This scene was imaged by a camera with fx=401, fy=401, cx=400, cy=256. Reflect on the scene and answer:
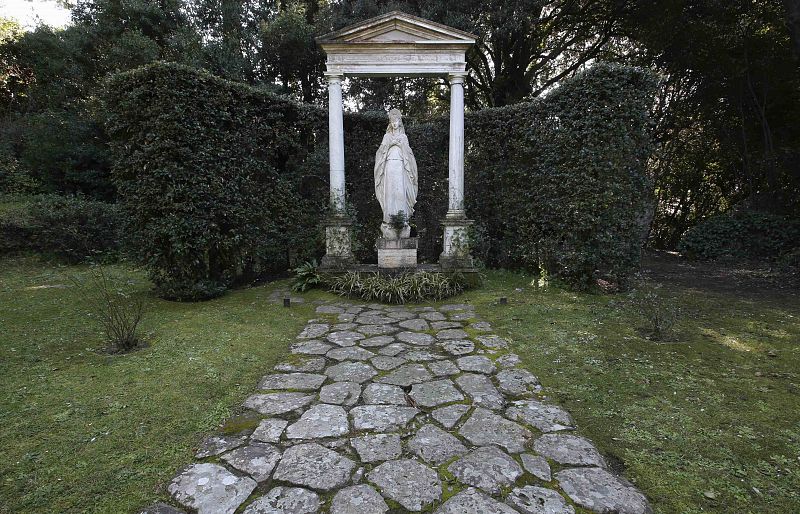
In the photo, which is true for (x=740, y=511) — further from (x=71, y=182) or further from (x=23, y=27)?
(x=23, y=27)

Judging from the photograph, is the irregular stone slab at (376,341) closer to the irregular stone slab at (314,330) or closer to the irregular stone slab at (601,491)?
the irregular stone slab at (314,330)

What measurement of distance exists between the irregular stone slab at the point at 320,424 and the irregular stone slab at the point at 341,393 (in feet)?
0.29

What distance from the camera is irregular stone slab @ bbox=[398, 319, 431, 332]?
4.73 m

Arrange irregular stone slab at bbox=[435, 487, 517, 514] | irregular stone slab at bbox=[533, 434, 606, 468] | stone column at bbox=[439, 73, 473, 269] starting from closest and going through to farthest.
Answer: irregular stone slab at bbox=[435, 487, 517, 514] < irregular stone slab at bbox=[533, 434, 606, 468] < stone column at bbox=[439, 73, 473, 269]

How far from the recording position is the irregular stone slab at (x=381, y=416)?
2.60 metres

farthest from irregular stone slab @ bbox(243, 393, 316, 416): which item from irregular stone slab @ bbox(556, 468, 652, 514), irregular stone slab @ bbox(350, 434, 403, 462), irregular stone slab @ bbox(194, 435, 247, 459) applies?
irregular stone slab @ bbox(556, 468, 652, 514)

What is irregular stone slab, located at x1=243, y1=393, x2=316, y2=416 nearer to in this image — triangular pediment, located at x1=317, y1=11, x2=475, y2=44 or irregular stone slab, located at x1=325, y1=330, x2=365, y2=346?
irregular stone slab, located at x1=325, y1=330, x2=365, y2=346

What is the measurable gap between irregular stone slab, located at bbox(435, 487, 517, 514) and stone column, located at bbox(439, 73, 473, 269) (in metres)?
5.11

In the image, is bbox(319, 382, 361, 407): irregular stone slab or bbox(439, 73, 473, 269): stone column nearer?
bbox(319, 382, 361, 407): irregular stone slab

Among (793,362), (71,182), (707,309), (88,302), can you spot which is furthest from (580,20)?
(71,182)

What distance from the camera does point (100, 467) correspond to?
213 centimetres

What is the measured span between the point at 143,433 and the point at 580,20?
541 inches

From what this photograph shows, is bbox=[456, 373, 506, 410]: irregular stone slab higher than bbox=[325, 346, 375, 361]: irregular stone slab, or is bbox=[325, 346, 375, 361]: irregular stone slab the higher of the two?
bbox=[456, 373, 506, 410]: irregular stone slab

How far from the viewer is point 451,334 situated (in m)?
4.50
